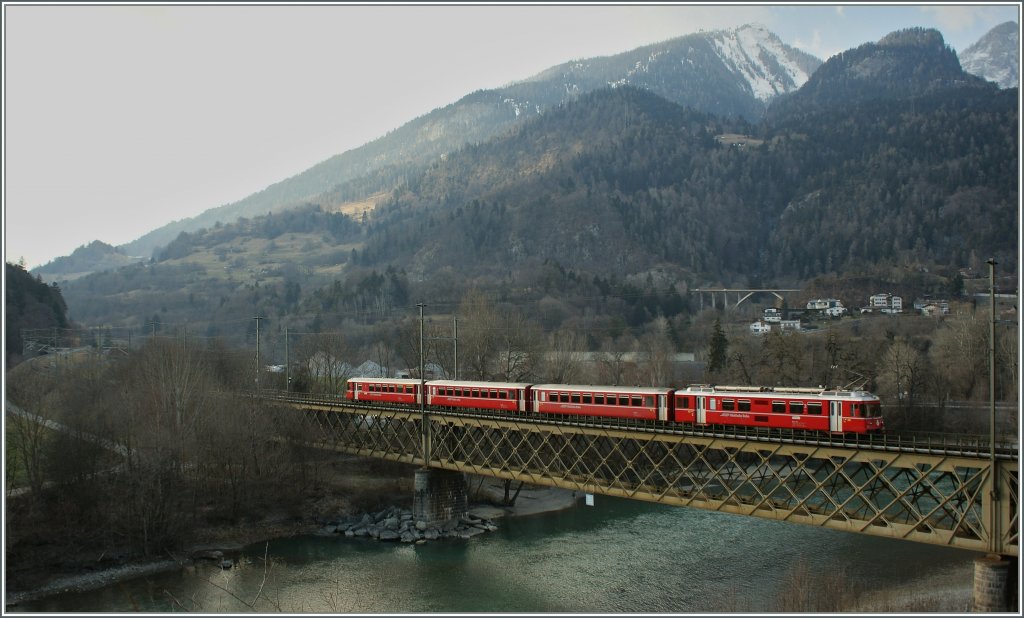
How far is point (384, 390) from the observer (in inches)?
2275

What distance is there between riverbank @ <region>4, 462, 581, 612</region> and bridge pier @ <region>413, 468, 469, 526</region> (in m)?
2.63

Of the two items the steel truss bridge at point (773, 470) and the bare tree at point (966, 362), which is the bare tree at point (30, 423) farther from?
the bare tree at point (966, 362)

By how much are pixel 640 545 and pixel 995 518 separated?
73.0 ft

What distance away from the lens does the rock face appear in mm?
50594

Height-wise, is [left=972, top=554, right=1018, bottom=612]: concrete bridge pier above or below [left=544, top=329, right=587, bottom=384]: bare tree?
→ below

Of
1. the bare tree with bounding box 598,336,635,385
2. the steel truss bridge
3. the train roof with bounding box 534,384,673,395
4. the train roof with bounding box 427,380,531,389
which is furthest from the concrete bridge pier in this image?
the bare tree with bounding box 598,336,635,385

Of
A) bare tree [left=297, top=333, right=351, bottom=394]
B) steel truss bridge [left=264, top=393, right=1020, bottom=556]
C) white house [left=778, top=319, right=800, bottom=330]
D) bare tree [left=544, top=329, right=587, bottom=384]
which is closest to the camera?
steel truss bridge [left=264, top=393, right=1020, bottom=556]

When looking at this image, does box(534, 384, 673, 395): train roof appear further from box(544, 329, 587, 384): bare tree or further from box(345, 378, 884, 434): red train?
box(544, 329, 587, 384): bare tree

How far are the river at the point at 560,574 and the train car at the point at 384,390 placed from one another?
10.2 m

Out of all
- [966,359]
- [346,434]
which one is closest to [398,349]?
[346,434]

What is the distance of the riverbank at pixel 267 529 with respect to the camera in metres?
40.3

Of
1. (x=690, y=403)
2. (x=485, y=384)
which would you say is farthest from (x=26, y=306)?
(x=690, y=403)

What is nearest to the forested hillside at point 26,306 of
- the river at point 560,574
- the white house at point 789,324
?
the river at point 560,574

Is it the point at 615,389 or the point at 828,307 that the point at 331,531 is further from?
the point at 828,307
